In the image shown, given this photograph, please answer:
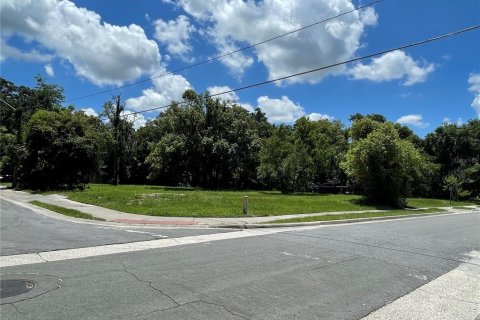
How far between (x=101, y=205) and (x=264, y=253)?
14.0 metres

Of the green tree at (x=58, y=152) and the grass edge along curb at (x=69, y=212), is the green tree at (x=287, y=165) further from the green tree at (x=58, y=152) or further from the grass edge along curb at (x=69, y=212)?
the grass edge along curb at (x=69, y=212)

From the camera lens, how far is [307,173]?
146ft

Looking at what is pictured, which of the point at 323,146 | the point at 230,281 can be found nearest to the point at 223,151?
the point at 323,146

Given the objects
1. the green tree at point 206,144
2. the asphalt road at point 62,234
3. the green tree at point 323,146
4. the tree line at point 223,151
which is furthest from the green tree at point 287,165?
the asphalt road at point 62,234

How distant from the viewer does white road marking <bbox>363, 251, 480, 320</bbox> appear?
230 inches

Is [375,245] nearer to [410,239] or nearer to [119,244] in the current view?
[410,239]

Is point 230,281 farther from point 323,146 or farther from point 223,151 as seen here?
point 323,146

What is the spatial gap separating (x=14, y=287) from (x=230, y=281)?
3341mm

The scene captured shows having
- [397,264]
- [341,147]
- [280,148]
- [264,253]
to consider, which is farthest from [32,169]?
[341,147]

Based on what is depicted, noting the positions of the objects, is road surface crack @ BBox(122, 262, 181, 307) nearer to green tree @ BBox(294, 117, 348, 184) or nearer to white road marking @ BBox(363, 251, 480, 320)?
white road marking @ BBox(363, 251, 480, 320)

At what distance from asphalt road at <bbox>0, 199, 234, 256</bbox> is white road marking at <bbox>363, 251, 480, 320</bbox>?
23.3 feet

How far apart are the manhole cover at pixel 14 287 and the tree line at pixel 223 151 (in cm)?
2842

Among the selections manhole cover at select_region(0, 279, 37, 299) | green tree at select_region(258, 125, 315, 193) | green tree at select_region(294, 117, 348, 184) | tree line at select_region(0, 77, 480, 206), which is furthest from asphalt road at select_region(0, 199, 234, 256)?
green tree at select_region(294, 117, 348, 184)

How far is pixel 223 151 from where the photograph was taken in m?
50.2
